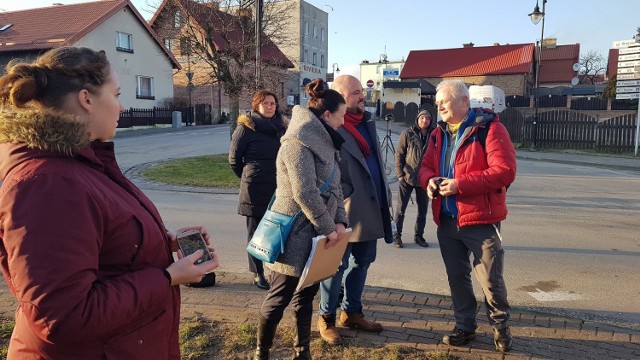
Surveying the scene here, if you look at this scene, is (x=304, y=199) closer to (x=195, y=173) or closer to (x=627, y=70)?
(x=195, y=173)

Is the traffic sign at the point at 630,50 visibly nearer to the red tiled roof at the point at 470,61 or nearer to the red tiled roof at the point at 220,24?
the red tiled roof at the point at 220,24

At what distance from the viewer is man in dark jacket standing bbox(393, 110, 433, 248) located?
6582mm

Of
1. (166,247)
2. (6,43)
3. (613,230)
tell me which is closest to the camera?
(166,247)

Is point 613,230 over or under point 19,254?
under

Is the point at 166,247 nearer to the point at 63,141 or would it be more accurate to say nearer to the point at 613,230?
the point at 63,141

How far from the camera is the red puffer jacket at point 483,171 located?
3344 mm

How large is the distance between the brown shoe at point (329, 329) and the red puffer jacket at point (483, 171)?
1.22 metres

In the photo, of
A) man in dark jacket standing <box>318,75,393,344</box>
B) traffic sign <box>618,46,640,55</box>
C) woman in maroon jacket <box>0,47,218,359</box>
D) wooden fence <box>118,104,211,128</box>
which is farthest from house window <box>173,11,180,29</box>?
traffic sign <box>618,46,640,55</box>

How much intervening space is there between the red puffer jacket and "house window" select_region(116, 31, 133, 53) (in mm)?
30892

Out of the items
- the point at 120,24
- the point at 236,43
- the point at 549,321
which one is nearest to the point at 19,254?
the point at 549,321

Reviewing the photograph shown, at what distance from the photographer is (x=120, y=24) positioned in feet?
99.2

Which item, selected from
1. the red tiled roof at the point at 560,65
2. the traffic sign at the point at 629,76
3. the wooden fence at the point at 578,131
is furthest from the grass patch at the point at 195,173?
the red tiled roof at the point at 560,65

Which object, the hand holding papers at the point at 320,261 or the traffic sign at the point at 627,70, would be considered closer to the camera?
the hand holding papers at the point at 320,261

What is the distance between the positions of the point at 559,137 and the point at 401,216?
54.3 ft
